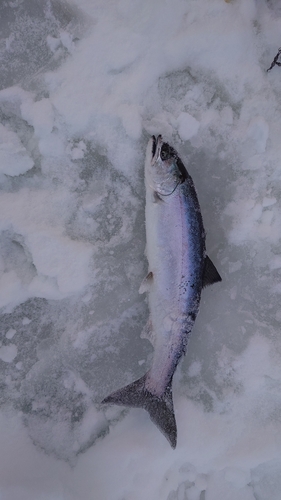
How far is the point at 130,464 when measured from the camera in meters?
2.24

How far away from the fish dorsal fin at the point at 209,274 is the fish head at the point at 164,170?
0.46 meters

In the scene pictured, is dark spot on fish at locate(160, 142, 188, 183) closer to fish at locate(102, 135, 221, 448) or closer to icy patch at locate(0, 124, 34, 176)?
fish at locate(102, 135, 221, 448)

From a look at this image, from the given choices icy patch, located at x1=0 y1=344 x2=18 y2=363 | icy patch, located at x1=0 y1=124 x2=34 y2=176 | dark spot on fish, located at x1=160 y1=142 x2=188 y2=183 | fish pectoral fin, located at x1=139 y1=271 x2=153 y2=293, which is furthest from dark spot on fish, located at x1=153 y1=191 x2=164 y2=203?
icy patch, located at x1=0 y1=344 x2=18 y2=363

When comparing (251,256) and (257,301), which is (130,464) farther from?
(251,256)

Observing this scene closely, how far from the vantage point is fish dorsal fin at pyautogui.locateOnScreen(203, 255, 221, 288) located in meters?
2.17

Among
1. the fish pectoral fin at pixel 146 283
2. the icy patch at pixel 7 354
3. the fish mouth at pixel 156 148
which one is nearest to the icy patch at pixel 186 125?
the fish mouth at pixel 156 148

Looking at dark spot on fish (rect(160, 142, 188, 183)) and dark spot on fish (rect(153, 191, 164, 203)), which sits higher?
dark spot on fish (rect(160, 142, 188, 183))

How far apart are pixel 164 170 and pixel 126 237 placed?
49 centimetres

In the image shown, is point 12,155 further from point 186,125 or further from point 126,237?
point 186,125

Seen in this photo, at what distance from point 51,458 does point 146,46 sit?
101 inches

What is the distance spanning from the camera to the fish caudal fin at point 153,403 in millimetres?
2104

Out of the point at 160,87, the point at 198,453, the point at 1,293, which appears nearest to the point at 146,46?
the point at 160,87

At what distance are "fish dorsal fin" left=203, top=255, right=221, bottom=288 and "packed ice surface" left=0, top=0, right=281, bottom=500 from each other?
24 centimetres

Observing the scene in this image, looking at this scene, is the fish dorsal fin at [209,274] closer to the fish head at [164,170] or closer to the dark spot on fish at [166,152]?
the fish head at [164,170]
